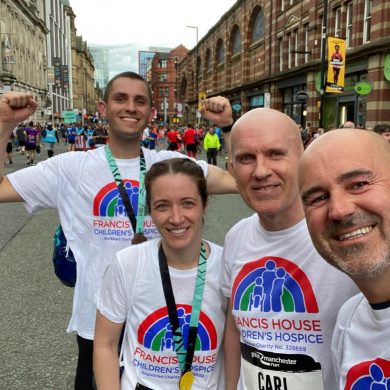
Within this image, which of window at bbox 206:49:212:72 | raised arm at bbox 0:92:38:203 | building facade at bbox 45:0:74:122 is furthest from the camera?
building facade at bbox 45:0:74:122

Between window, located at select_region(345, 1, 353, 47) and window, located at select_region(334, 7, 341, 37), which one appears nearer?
window, located at select_region(345, 1, 353, 47)

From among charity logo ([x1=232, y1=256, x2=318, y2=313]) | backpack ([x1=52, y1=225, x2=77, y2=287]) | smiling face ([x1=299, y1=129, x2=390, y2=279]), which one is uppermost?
smiling face ([x1=299, y1=129, x2=390, y2=279])

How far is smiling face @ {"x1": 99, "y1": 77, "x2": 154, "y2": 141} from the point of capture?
2.46 metres

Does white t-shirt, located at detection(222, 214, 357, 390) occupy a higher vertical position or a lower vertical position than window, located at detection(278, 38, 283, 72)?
lower

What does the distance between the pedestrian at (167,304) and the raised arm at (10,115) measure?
94 cm

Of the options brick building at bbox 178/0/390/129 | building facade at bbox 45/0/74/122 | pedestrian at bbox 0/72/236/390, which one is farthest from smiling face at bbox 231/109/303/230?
building facade at bbox 45/0/74/122

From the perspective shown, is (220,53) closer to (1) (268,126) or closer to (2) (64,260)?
(2) (64,260)

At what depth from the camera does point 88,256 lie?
243 centimetres

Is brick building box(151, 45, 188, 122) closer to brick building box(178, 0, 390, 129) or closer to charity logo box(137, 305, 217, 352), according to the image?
brick building box(178, 0, 390, 129)

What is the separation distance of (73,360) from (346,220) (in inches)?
121

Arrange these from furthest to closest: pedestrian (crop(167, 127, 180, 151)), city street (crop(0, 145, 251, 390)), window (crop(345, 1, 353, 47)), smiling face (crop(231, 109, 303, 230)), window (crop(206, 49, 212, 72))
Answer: window (crop(206, 49, 212, 72)) → pedestrian (crop(167, 127, 180, 151)) → window (crop(345, 1, 353, 47)) → city street (crop(0, 145, 251, 390)) → smiling face (crop(231, 109, 303, 230))

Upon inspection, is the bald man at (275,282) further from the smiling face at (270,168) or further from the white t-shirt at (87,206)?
the white t-shirt at (87,206)

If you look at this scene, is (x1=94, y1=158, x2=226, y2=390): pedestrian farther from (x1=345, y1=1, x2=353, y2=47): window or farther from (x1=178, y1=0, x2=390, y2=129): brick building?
(x1=345, y1=1, x2=353, y2=47): window

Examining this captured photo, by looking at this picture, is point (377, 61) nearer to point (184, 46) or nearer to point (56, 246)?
point (56, 246)
